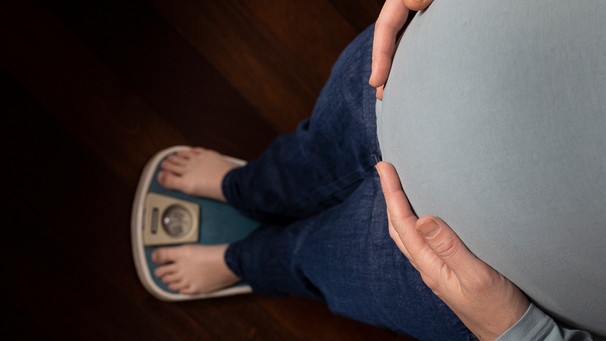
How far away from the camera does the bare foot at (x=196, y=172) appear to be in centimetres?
105

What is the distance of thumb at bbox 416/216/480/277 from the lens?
0.44m

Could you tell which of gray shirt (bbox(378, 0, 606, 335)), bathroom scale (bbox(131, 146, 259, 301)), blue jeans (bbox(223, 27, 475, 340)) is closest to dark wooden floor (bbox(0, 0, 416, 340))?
bathroom scale (bbox(131, 146, 259, 301))

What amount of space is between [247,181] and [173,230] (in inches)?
9.6

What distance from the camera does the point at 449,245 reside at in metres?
0.45

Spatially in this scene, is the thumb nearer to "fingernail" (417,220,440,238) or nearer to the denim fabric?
"fingernail" (417,220,440,238)

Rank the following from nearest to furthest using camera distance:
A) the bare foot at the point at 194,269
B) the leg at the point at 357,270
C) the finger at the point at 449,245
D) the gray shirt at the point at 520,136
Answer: the gray shirt at the point at 520,136 → the finger at the point at 449,245 → the leg at the point at 357,270 → the bare foot at the point at 194,269

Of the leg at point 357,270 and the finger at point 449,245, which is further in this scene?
the leg at point 357,270

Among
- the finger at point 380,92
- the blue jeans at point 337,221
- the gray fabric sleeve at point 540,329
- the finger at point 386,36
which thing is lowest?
the gray fabric sleeve at point 540,329

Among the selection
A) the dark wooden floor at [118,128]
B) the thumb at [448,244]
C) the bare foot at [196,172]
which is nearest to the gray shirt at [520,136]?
the thumb at [448,244]

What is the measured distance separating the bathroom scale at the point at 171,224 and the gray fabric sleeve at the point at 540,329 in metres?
0.74

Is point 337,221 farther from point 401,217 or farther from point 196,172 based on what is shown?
point 196,172

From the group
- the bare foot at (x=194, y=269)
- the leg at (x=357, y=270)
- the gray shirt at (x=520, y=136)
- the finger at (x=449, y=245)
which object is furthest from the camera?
the bare foot at (x=194, y=269)

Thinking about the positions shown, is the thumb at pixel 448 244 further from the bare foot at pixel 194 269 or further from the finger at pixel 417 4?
the bare foot at pixel 194 269

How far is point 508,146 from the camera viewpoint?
37 centimetres
